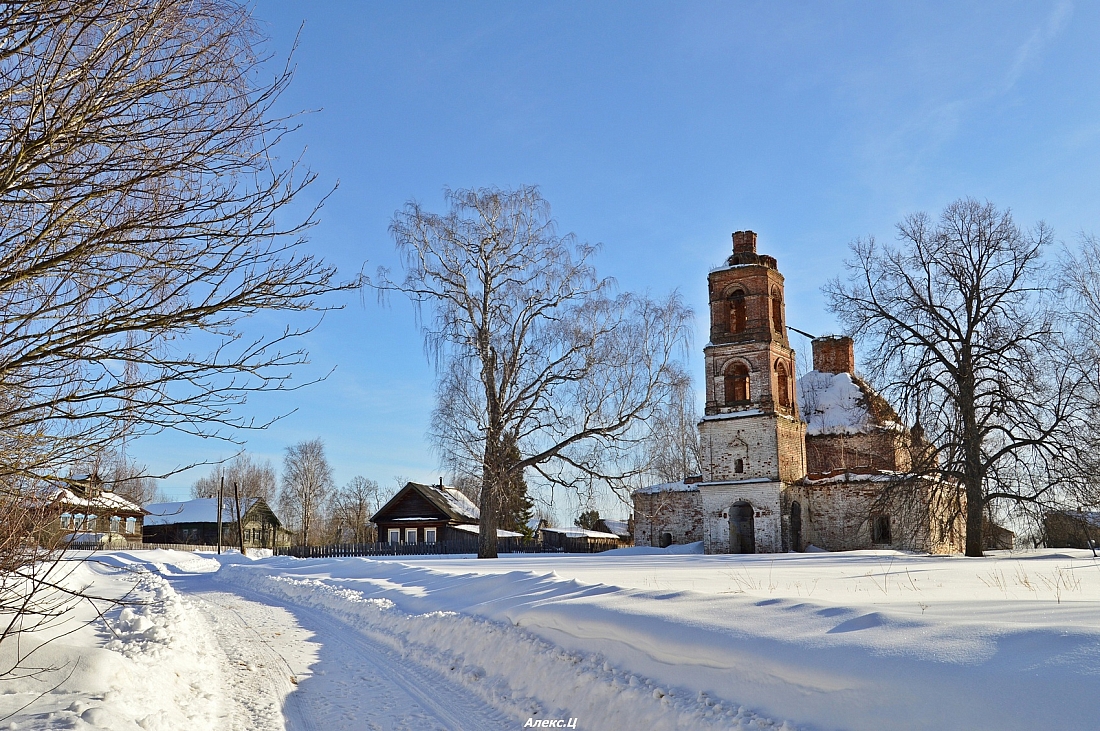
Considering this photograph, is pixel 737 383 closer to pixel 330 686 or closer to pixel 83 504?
pixel 330 686

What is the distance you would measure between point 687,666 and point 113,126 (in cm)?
557

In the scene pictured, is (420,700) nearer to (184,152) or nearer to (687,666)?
(687,666)

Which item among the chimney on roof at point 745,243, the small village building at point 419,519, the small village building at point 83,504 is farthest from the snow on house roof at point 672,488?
the small village building at point 83,504

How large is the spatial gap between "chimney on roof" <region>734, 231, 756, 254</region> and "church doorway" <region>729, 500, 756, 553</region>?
37.1ft

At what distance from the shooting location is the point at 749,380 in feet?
119

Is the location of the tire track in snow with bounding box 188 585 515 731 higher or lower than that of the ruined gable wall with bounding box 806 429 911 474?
lower

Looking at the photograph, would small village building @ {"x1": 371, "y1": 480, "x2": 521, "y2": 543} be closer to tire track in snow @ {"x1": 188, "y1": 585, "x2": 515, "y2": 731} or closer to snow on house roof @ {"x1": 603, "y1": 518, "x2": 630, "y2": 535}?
snow on house roof @ {"x1": 603, "y1": 518, "x2": 630, "y2": 535}

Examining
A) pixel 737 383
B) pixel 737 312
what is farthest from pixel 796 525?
pixel 737 312

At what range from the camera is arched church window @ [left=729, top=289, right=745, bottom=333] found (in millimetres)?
37406

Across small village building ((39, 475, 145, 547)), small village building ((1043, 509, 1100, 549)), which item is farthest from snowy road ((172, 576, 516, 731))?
small village building ((1043, 509, 1100, 549))

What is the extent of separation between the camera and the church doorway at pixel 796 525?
116 feet

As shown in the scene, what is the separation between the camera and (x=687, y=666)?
6.67 meters

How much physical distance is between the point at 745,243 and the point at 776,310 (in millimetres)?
3379

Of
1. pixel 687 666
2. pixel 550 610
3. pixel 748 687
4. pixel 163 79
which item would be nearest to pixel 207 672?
pixel 550 610
